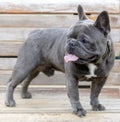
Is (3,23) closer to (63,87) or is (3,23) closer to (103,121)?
(63,87)

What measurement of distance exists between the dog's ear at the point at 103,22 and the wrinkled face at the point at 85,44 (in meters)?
0.03

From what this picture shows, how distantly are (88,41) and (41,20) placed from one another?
1.33 metres

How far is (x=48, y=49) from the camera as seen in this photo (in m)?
3.34

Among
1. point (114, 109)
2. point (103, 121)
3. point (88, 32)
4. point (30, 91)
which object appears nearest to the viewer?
point (88, 32)

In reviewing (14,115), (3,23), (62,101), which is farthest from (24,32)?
(14,115)

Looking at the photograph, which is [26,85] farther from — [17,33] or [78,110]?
[78,110]

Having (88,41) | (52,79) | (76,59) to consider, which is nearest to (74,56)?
(76,59)

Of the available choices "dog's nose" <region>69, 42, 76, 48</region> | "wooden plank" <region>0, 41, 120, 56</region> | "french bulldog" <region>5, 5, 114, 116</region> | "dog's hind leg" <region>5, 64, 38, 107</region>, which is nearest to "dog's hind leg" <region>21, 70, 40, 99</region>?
"french bulldog" <region>5, 5, 114, 116</region>

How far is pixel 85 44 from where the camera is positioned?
9.03 ft

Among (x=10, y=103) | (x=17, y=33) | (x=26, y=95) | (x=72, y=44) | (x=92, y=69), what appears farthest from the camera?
(x=17, y=33)

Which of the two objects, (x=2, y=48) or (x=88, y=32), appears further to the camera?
(x=2, y=48)

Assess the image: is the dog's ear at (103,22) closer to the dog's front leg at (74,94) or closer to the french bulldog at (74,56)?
the french bulldog at (74,56)

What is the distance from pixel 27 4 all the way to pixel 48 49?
820 mm

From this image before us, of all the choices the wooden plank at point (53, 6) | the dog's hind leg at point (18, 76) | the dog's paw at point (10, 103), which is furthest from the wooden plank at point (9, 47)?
the dog's paw at point (10, 103)
